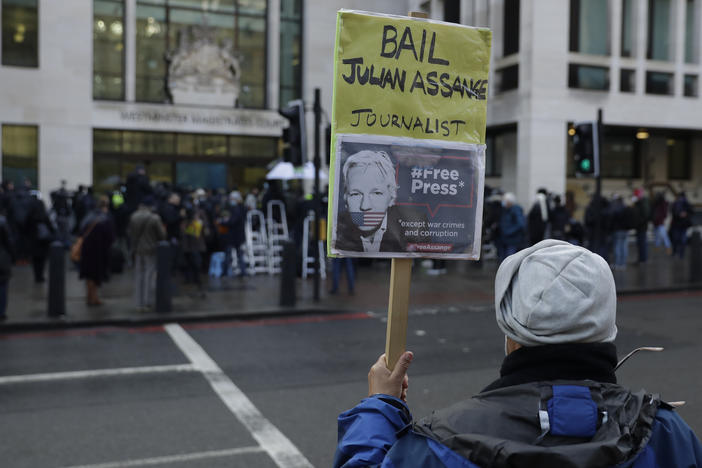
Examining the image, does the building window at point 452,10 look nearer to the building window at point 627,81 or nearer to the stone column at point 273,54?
the building window at point 627,81

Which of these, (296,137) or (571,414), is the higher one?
(296,137)

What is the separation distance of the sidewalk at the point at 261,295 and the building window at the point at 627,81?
9.89 m

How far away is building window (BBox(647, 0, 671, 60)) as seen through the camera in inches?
1061

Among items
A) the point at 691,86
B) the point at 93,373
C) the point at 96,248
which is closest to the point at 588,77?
the point at 691,86

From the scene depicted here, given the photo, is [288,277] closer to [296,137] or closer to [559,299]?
[296,137]

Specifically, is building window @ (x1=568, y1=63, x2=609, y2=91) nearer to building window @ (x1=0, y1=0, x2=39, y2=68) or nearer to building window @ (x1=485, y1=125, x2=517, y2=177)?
building window @ (x1=485, y1=125, x2=517, y2=177)

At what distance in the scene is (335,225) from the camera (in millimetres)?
2547

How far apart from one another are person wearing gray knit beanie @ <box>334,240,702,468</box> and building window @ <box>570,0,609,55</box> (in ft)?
84.8

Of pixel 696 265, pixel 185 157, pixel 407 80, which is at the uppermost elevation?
pixel 185 157

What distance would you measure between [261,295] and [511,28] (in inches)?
691

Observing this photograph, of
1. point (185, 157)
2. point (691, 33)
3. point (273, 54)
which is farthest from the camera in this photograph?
point (273, 54)

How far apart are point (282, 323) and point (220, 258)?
200 inches

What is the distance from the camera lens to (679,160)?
30.3 metres

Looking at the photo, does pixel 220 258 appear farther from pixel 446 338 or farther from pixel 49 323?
pixel 446 338
